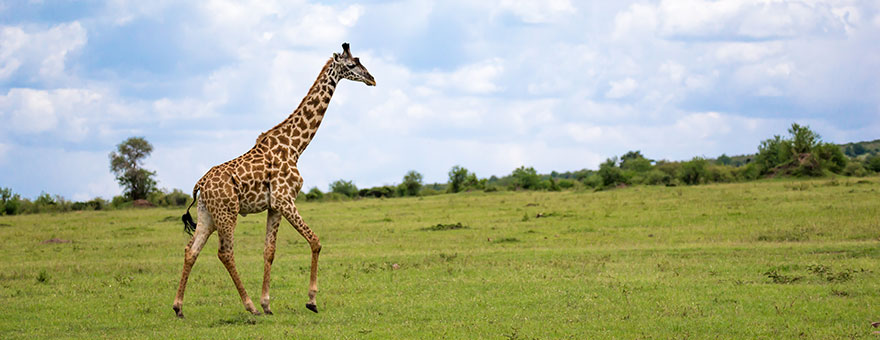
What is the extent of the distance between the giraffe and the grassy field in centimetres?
58

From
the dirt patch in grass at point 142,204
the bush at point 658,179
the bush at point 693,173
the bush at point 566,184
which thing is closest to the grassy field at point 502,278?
the bush at point 658,179

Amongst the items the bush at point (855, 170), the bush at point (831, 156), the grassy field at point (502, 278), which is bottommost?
the grassy field at point (502, 278)

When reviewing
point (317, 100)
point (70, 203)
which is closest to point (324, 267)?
point (317, 100)

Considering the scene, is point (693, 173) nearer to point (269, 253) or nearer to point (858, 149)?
point (269, 253)

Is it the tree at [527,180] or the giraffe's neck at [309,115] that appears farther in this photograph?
the tree at [527,180]

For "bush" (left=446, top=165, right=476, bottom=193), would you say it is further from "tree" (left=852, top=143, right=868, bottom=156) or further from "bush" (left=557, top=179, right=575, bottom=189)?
"tree" (left=852, top=143, right=868, bottom=156)

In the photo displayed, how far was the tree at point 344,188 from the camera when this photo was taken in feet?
158

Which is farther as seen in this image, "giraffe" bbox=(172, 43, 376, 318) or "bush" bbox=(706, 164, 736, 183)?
"bush" bbox=(706, 164, 736, 183)

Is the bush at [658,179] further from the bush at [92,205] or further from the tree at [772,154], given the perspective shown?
the bush at [92,205]

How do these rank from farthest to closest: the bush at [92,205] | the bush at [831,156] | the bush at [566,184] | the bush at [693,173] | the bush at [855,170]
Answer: the bush at [566,184], the bush at [92,205], the bush at [693,173], the bush at [831,156], the bush at [855,170]

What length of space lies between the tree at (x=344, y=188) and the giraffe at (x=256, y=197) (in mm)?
38195

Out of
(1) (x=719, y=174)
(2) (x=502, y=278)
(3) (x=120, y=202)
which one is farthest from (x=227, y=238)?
(3) (x=120, y=202)

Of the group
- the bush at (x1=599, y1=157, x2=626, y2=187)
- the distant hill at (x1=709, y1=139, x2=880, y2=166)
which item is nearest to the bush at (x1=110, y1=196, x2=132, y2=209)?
the bush at (x1=599, y1=157, x2=626, y2=187)

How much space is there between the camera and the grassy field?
331 inches
